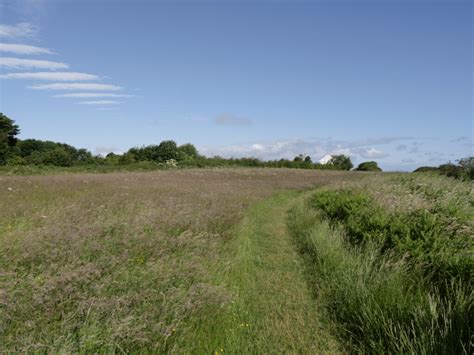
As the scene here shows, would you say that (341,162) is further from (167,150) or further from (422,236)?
(422,236)

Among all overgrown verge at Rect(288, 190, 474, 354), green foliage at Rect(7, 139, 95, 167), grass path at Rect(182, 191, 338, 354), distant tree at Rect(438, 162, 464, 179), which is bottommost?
grass path at Rect(182, 191, 338, 354)

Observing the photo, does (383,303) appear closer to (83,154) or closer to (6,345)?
(6,345)

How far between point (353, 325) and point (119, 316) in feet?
9.40

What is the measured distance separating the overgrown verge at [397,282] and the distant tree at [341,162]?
185 ft

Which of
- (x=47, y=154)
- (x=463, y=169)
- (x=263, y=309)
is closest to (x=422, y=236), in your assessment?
(x=263, y=309)

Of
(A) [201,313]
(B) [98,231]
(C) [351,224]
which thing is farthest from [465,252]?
(B) [98,231]

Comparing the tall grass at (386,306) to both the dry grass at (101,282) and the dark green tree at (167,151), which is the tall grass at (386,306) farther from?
the dark green tree at (167,151)

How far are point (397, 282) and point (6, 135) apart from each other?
57419 millimetres

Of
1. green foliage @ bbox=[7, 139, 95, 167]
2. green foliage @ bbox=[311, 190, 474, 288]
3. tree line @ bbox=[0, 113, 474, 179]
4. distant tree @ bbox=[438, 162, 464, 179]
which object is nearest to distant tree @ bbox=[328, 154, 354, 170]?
tree line @ bbox=[0, 113, 474, 179]

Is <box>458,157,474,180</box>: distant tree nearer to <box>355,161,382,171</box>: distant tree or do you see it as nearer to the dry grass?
the dry grass

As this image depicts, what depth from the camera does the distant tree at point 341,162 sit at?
6172 centimetres

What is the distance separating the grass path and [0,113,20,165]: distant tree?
49826 mm

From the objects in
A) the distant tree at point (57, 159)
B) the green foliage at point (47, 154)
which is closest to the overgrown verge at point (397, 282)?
the green foliage at point (47, 154)

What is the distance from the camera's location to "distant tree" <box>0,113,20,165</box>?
1737 inches
